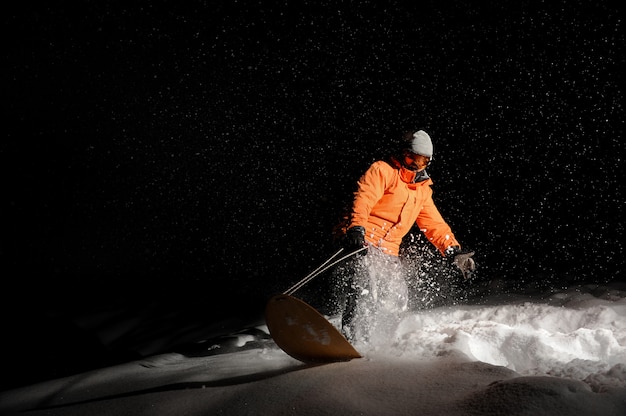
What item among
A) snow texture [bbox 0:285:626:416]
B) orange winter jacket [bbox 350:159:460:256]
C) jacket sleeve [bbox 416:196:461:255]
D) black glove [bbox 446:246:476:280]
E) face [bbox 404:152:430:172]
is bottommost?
snow texture [bbox 0:285:626:416]

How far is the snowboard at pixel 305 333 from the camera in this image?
8.01ft

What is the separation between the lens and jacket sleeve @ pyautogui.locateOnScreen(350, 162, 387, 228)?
2.88 m

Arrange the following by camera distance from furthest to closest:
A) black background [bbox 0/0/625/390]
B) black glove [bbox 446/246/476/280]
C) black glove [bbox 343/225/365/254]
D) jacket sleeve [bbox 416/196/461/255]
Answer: black background [bbox 0/0/625/390] < jacket sleeve [bbox 416/196/461/255] < black glove [bbox 446/246/476/280] < black glove [bbox 343/225/365/254]

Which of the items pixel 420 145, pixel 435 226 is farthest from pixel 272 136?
pixel 420 145

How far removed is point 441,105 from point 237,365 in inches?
240

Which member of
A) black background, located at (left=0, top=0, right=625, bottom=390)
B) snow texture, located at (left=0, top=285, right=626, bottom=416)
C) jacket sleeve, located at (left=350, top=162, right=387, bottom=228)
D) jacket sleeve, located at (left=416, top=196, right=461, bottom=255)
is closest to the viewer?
snow texture, located at (left=0, top=285, right=626, bottom=416)

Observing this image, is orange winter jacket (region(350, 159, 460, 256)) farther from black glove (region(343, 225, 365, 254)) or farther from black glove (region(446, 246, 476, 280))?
black glove (region(446, 246, 476, 280))

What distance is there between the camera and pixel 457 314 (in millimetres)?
3758

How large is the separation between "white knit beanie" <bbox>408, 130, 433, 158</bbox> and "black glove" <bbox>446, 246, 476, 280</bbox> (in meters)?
0.90

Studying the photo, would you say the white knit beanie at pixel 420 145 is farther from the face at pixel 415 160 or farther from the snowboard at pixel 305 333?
the snowboard at pixel 305 333

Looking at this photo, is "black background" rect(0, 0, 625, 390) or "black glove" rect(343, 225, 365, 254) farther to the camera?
"black background" rect(0, 0, 625, 390)

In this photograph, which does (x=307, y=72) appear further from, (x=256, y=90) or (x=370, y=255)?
(x=370, y=255)

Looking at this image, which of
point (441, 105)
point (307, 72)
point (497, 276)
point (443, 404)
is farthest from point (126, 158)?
point (443, 404)

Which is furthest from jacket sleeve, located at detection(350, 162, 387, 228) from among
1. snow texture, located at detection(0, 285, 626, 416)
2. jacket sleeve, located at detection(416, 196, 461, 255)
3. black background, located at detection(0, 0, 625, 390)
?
black background, located at detection(0, 0, 625, 390)
